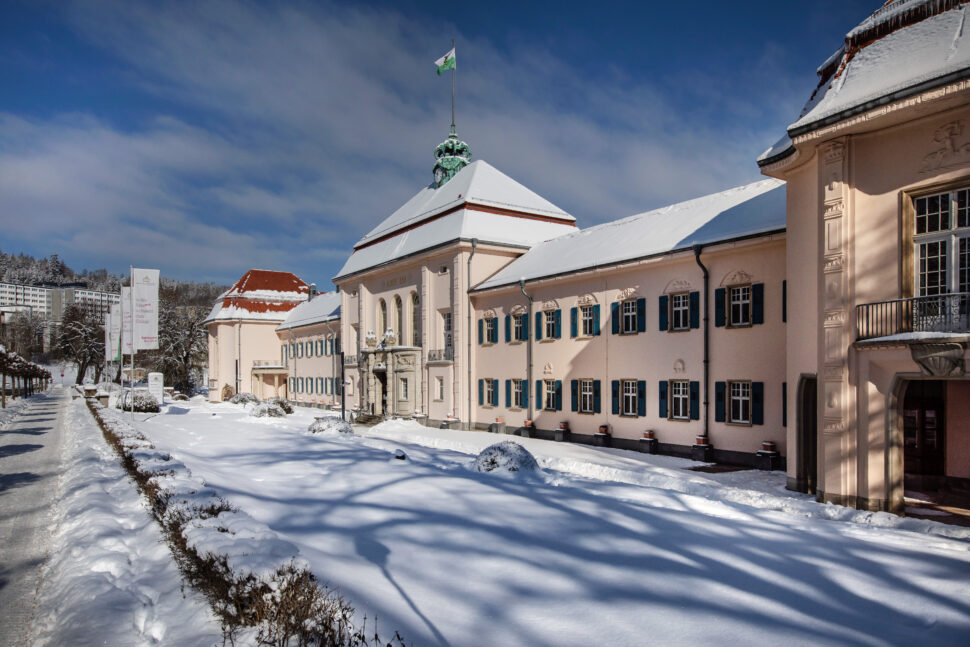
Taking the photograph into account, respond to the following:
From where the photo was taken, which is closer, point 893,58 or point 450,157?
point 893,58

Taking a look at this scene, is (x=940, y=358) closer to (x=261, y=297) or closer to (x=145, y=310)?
(x=145, y=310)

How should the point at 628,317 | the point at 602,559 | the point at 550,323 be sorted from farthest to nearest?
the point at 550,323, the point at 628,317, the point at 602,559

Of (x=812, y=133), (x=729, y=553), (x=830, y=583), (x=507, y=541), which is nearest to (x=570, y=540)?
(x=507, y=541)

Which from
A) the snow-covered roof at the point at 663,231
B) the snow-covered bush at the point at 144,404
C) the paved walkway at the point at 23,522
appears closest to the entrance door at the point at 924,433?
the snow-covered roof at the point at 663,231

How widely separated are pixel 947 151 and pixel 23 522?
59.0 feet

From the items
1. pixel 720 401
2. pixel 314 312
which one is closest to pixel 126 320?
pixel 314 312

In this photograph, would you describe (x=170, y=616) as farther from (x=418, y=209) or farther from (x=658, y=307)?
(x=418, y=209)

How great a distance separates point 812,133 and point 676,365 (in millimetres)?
9735

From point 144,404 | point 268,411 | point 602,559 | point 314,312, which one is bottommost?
point 268,411

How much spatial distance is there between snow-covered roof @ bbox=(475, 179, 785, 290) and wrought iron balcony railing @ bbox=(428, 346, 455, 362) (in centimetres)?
369

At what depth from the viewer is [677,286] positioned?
68.9ft

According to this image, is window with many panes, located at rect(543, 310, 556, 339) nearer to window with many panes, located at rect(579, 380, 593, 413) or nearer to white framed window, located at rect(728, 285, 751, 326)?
window with many panes, located at rect(579, 380, 593, 413)

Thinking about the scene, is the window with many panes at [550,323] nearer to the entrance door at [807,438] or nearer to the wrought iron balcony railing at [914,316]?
the entrance door at [807,438]

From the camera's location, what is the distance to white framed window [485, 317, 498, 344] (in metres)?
29.2
